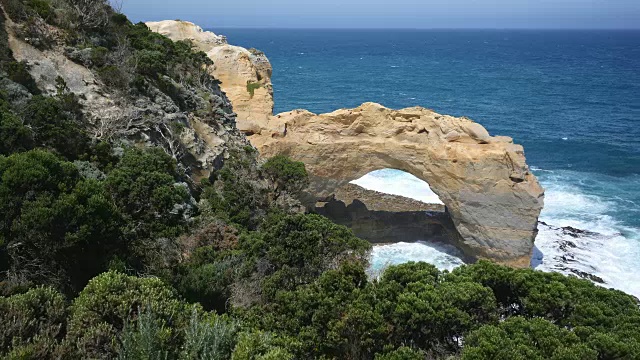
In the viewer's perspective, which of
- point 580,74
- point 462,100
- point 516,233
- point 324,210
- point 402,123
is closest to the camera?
point 516,233

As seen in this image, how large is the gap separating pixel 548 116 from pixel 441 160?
3570cm

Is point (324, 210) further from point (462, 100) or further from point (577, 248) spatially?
point (462, 100)

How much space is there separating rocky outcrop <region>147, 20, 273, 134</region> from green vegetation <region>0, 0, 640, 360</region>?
1224 centimetres

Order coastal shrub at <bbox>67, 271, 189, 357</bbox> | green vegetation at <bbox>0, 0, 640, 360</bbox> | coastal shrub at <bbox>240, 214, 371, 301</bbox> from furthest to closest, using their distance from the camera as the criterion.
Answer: coastal shrub at <bbox>240, 214, 371, 301</bbox>
green vegetation at <bbox>0, 0, 640, 360</bbox>
coastal shrub at <bbox>67, 271, 189, 357</bbox>

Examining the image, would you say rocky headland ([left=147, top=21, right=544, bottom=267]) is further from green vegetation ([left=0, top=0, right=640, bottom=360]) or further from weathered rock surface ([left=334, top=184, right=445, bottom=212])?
green vegetation ([left=0, top=0, right=640, bottom=360])

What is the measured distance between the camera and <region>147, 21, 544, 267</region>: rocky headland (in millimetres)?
24547

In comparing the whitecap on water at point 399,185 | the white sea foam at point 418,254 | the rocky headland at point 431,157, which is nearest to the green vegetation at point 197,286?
the rocky headland at point 431,157

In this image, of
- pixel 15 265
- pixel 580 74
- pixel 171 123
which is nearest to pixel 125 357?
pixel 15 265

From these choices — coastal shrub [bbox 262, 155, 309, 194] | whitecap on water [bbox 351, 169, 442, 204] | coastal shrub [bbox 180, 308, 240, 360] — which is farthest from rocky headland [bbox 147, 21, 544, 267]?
coastal shrub [bbox 180, 308, 240, 360]

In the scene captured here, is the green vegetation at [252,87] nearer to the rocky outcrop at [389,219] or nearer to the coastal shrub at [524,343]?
the rocky outcrop at [389,219]

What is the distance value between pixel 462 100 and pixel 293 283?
57.7m

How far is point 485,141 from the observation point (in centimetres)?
2525

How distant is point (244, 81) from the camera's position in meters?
31.3

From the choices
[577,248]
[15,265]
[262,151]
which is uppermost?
[15,265]
